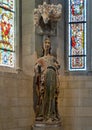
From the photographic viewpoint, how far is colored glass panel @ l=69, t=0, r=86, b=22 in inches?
310

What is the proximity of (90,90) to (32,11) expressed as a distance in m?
1.63

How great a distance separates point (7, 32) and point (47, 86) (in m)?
1.08

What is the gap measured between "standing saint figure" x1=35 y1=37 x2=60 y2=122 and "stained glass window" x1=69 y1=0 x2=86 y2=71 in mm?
748

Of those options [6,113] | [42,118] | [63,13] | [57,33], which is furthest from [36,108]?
[63,13]

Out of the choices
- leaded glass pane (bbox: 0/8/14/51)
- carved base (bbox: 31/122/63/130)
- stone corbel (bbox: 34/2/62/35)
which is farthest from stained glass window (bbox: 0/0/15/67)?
carved base (bbox: 31/122/63/130)

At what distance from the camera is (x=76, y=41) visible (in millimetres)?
7859

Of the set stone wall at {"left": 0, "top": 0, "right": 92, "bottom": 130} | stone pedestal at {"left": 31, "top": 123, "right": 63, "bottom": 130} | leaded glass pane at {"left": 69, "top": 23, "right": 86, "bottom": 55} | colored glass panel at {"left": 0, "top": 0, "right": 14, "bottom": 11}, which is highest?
colored glass panel at {"left": 0, "top": 0, "right": 14, "bottom": 11}

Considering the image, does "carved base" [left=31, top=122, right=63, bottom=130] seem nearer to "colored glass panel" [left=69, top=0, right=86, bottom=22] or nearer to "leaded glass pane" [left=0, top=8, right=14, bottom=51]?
"leaded glass pane" [left=0, top=8, right=14, bottom=51]

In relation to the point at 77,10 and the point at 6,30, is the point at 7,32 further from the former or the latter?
the point at 77,10

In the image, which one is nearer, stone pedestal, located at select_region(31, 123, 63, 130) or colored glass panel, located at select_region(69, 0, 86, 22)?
stone pedestal, located at select_region(31, 123, 63, 130)

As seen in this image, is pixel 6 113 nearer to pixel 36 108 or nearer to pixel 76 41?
pixel 36 108

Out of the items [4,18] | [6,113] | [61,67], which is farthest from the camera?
[61,67]

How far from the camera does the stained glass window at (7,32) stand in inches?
279

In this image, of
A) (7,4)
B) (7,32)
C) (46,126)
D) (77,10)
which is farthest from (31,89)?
(77,10)
